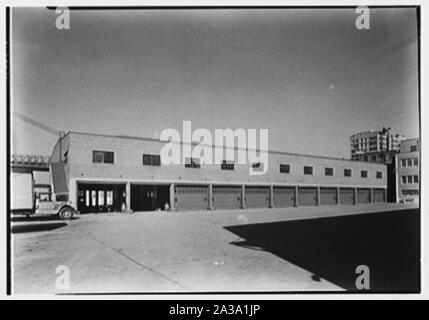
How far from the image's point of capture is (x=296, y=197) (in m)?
32.0

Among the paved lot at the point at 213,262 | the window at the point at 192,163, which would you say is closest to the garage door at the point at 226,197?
the window at the point at 192,163

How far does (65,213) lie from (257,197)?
681 inches

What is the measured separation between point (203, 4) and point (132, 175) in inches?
765

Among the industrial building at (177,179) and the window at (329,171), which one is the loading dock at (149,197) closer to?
the industrial building at (177,179)

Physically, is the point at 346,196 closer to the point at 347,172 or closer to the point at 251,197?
the point at 347,172

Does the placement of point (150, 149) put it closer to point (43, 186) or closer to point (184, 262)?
point (43, 186)

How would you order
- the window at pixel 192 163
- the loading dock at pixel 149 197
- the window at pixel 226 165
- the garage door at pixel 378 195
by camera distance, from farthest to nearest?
the garage door at pixel 378 195 < the window at pixel 226 165 < the loading dock at pixel 149 197 < the window at pixel 192 163

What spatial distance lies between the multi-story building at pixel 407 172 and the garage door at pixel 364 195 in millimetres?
6505

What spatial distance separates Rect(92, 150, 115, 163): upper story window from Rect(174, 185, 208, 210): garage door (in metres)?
5.97

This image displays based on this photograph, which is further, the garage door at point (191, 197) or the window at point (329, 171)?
the window at point (329, 171)

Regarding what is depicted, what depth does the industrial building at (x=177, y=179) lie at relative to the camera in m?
22.5

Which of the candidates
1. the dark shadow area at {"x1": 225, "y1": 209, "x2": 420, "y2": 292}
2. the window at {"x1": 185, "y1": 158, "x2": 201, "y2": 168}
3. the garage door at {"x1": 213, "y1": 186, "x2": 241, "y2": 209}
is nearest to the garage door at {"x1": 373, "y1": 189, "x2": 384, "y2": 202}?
the garage door at {"x1": 213, "y1": 186, "x2": 241, "y2": 209}

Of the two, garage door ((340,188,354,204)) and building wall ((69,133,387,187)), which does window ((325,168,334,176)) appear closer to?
building wall ((69,133,387,187))
